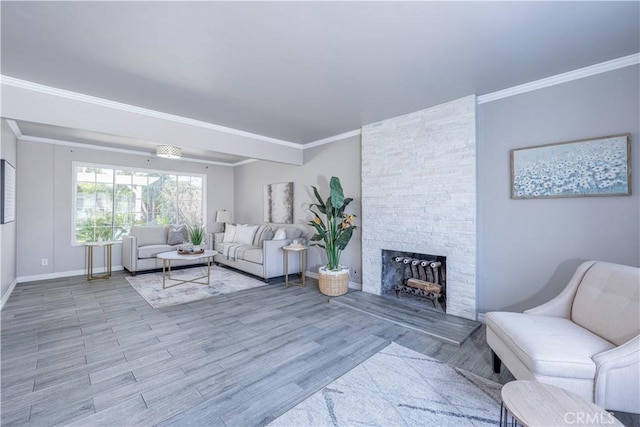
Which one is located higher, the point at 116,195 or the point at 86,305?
the point at 116,195

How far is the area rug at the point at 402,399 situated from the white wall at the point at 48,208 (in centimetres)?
573

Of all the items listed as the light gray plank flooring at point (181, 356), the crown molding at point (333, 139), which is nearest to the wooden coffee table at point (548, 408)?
the light gray plank flooring at point (181, 356)

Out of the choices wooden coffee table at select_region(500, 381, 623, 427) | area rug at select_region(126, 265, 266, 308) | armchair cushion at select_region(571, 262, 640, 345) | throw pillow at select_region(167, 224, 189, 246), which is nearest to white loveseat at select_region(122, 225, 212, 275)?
throw pillow at select_region(167, 224, 189, 246)

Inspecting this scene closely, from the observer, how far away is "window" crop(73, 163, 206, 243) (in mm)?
5383

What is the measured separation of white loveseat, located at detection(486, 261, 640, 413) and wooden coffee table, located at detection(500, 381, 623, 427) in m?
0.34

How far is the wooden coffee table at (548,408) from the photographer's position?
110cm

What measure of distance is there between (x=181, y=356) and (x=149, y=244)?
4.10 meters

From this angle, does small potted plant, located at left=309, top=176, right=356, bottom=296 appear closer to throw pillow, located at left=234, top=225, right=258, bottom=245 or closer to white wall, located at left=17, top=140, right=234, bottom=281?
throw pillow, located at left=234, top=225, right=258, bottom=245

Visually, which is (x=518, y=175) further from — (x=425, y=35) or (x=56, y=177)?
(x=56, y=177)

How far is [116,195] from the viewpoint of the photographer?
5.75 meters

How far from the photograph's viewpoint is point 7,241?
12.4ft

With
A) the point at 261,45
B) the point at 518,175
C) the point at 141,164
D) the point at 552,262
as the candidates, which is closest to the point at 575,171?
the point at 518,175

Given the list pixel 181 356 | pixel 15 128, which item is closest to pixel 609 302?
pixel 181 356

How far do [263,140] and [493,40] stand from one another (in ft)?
11.6
